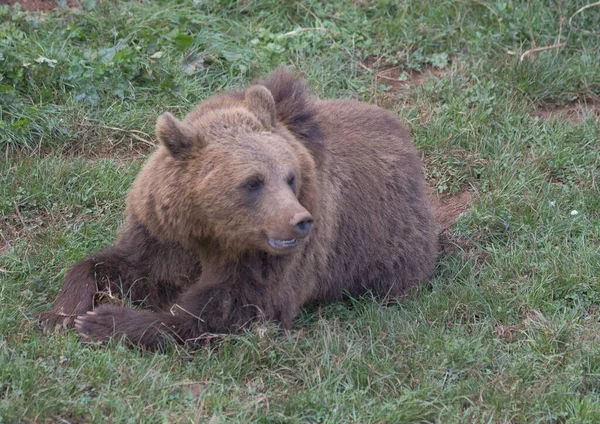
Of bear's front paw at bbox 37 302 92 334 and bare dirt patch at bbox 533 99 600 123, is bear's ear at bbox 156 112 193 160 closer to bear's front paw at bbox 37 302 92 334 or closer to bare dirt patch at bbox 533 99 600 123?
bear's front paw at bbox 37 302 92 334

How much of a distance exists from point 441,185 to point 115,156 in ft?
9.14

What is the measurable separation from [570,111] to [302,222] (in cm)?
456

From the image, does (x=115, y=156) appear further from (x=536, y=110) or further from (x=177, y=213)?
(x=536, y=110)

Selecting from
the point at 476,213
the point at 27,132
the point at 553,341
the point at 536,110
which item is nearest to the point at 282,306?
the point at 553,341

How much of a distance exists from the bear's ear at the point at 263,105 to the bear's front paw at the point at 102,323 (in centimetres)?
144

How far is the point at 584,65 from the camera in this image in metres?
9.41

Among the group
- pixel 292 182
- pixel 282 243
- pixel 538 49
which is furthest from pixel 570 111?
pixel 282 243

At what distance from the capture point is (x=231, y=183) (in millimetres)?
5762

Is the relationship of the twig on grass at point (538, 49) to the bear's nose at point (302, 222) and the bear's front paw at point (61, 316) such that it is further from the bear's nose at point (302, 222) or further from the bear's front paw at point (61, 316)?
the bear's front paw at point (61, 316)

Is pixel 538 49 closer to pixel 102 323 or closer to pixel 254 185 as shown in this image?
pixel 254 185

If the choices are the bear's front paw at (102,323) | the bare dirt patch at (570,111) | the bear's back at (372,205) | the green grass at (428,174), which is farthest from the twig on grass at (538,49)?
the bear's front paw at (102,323)

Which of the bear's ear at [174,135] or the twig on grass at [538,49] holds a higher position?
the bear's ear at [174,135]

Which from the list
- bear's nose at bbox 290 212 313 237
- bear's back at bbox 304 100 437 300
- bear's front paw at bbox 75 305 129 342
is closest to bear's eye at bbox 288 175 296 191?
bear's nose at bbox 290 212 313 237

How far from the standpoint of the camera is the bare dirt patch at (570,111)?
904 cm
